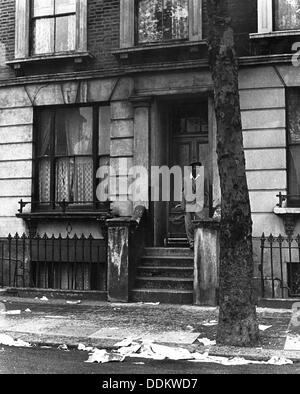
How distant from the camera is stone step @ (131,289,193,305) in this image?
10711 mm

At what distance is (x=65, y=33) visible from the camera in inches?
540

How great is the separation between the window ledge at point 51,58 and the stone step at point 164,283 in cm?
565

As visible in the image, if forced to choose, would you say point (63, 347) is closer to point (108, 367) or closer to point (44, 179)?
point (108, 367)

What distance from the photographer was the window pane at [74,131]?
13430mm

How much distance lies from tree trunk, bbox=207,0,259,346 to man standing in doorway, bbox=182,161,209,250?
14.1 feet

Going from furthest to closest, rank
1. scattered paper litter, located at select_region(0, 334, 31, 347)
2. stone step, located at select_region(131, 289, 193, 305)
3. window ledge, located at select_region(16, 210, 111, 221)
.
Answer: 1. window ledge, located at select_region(16, 210, 111, 221)
2. stone step, located at select_region(131, 289, 193, 305)
3. scattered paper litter, located at select_region(0, 334, 31, 347)

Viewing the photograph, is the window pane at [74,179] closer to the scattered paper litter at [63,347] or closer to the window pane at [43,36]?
the window pane at [43,36]

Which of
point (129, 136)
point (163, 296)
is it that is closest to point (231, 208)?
point (163, 296)

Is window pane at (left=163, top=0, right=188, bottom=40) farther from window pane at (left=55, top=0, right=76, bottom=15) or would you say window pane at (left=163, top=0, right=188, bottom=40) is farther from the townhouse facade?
window pane at (left=55, top=0, right=76, bottom=15)

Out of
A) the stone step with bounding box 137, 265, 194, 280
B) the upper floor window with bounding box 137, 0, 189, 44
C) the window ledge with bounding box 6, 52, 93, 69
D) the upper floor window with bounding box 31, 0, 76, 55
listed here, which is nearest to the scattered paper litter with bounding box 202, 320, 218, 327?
the stone step with bounding box 137, 265, 194, 280

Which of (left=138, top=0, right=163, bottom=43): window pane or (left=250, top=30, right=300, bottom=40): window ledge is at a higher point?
(left=138, top=0, right=163, bottom=43): window pane

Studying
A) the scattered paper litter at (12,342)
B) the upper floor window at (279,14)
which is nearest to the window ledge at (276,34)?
the upper floor window at (279,14)
